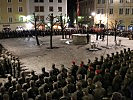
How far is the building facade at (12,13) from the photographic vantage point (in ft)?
215

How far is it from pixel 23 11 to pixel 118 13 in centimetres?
2338

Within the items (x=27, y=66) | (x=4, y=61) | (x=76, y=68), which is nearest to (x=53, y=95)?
(x=76, y=68)

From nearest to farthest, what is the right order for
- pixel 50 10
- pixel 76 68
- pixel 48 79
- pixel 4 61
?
pixel 48 79 → pixel 76 68 → pixel 4 61 → pixel 50 10

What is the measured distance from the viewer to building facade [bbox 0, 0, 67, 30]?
216 feet

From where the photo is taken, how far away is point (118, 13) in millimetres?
66188

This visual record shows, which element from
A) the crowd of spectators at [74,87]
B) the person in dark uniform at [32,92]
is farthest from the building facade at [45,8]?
the person in dark uniform at [32,92]

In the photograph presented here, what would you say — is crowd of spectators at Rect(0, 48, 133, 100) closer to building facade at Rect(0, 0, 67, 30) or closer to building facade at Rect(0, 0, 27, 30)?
building facade at Rect(0, 0, 67, 30)

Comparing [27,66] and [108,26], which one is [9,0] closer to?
[108,26]

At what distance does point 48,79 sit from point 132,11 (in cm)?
5429

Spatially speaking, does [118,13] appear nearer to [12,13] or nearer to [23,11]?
[23,11]

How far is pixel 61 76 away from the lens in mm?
15234

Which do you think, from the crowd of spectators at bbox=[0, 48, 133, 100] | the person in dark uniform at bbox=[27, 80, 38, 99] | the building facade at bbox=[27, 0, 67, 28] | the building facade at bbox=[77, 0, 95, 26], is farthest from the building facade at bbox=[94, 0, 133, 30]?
the person in dark uniform at bbox=[27, 80, 38, 99]

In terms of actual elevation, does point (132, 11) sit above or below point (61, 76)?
above

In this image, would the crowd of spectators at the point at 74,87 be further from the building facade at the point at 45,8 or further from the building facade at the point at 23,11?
the building facade at the point at 45,8
